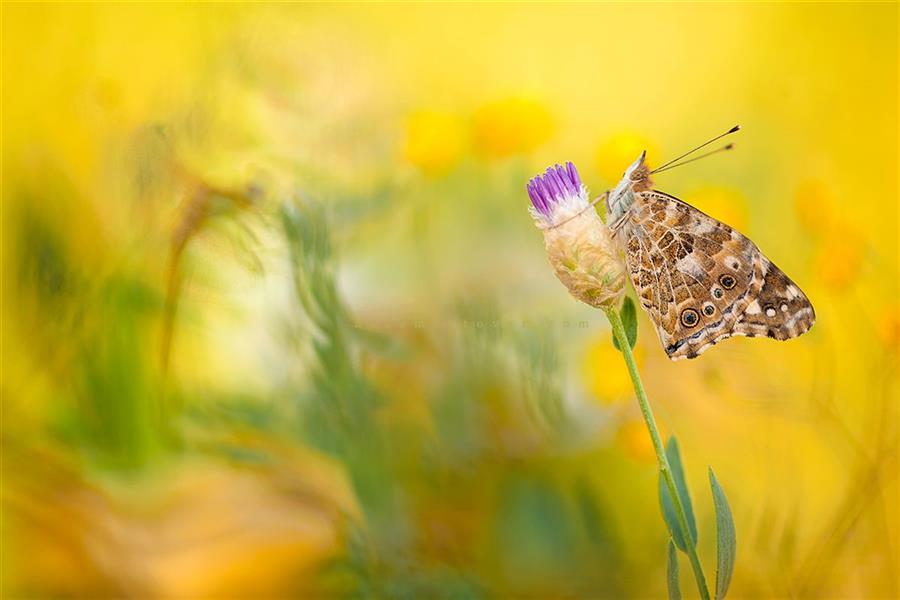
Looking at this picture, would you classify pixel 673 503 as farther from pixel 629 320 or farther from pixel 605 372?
pixel 605 372

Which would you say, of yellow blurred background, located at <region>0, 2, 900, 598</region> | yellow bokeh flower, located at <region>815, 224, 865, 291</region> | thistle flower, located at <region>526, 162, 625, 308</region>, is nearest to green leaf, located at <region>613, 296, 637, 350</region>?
thistle flower, located at <region>526, 162, 625, 308</region>

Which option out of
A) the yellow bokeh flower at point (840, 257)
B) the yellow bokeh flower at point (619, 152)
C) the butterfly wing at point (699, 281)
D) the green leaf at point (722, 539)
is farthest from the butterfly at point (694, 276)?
the yellow bokeh flower at point (840, 257)

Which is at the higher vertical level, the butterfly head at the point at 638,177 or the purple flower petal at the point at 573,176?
the butterfly head at the point at 638,177

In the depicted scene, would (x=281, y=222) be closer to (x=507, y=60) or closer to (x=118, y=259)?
(x=118, y=259)

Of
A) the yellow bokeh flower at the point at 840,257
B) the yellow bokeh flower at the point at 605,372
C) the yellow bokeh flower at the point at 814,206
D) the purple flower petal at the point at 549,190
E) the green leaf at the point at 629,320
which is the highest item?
the yellow bokeh flower at the point at 814,206

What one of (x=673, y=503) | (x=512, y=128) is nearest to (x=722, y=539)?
(x=673, y=503)

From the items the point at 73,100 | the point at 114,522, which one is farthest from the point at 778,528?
the point at 73,100

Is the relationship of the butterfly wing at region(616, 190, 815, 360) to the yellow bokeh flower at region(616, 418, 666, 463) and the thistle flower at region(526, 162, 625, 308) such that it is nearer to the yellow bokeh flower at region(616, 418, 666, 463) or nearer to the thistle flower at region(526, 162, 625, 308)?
the thistle flower at region(526, 162, 625, 308)

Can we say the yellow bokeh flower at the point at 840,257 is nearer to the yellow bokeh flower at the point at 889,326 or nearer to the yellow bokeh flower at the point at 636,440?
the yellow bokeh flower at the point at 889,326
